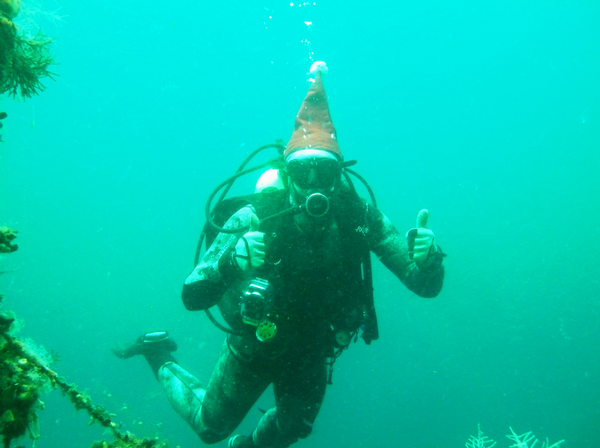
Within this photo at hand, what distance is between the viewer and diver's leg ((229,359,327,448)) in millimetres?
4336

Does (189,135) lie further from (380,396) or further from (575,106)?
(575,106)

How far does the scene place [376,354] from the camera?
72.9 feet

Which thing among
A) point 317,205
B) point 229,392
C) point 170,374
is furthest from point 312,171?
point 170,374

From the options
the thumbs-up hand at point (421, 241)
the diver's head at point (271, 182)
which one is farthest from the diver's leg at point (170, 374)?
the thumbs-up hand at point (421, 241)

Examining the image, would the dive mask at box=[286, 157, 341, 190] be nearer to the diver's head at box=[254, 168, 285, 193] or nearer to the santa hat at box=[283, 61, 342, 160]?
the santa hat at box=[283, 61, 342, 160]

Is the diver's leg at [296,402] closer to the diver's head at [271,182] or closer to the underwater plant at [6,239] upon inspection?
the diver's head at [271,182]

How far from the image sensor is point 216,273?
137 inches

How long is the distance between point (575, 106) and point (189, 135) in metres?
60.2

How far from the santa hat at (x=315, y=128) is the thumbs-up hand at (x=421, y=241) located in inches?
45.3

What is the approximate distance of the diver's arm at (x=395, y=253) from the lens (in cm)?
387

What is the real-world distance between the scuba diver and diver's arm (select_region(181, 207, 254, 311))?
1 cm

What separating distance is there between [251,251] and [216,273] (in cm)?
62

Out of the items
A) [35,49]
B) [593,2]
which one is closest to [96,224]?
[35,49]

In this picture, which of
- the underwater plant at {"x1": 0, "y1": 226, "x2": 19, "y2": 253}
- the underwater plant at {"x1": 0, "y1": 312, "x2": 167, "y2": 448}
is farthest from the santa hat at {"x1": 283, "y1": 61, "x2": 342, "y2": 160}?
the underwater plant at {"x1": 0, "y1": 312, "x2": 167, "y2": 448}
